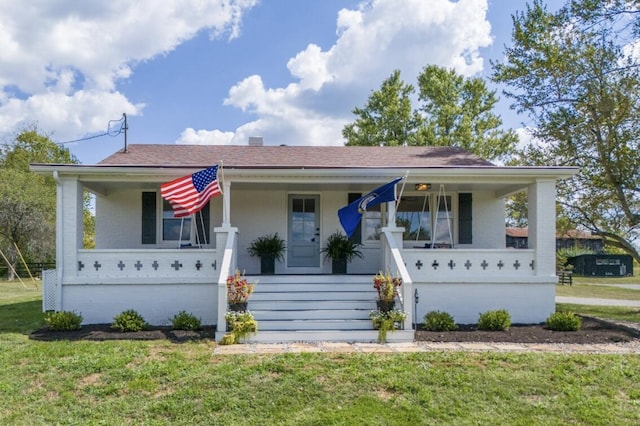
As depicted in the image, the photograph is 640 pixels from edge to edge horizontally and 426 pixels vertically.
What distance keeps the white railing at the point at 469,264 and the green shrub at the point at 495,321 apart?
3.09 feet

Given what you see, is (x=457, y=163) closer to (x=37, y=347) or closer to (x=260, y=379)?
(x=260, y=379)

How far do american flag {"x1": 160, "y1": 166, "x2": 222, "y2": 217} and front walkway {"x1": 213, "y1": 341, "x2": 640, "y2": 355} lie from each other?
8.29ft

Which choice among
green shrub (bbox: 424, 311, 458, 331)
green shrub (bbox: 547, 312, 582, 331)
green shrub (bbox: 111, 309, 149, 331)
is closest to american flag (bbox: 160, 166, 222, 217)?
green shrub (bbox: 111, 309, 149, 331)

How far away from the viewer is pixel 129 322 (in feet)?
24.5

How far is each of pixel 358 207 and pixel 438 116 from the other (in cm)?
1947

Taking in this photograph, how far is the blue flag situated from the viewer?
7.73 m

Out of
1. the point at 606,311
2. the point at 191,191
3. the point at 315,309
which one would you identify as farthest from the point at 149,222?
the point at 606,311

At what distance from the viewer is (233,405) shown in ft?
14.3

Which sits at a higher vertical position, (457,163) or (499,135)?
(499,135)

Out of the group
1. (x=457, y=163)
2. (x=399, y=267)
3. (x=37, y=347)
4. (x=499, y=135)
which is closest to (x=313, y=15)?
(x=457, y=163)

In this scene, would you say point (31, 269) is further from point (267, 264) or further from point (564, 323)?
point (564, 323)

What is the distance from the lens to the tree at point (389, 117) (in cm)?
2579

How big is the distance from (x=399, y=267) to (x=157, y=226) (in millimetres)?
6102

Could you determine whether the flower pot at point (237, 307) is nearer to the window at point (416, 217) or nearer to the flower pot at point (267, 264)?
the flower pot at point (267, 264)
